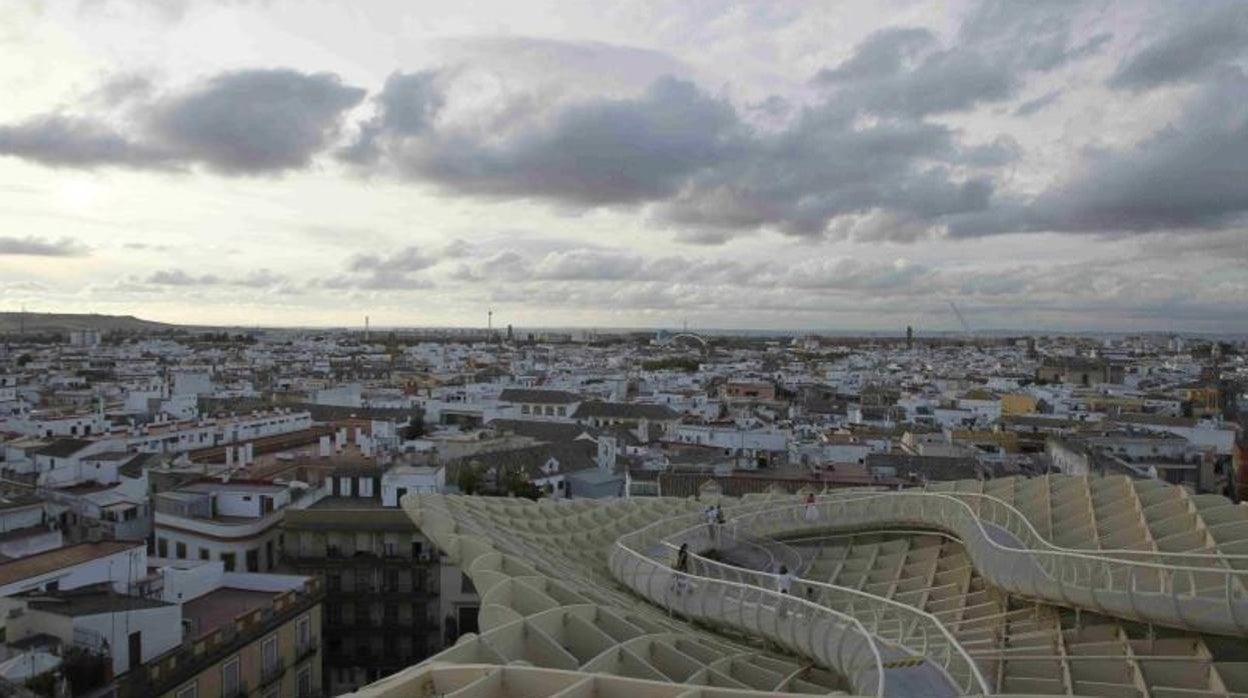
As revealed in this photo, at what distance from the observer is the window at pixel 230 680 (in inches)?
943

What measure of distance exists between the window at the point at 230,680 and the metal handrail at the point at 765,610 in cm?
1012

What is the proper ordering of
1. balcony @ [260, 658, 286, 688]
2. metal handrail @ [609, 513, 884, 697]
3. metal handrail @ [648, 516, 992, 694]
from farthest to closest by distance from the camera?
1. balcony @ [260, 658, 286, 688]
2. metal handrail @ [609, 513, 884, 697]
3. metal handrail @ [648, 516, 992, 694]

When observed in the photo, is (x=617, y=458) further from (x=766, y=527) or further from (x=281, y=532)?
(x=766, y=527)

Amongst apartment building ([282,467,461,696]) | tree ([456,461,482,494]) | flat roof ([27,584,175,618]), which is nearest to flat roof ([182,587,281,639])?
flat roof ([27,584,175,618])

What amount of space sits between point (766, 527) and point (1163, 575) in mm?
11161

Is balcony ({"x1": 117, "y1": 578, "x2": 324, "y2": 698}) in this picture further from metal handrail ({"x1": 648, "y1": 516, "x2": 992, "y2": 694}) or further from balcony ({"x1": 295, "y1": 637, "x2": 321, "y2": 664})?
metal handrail ({"x1": 648, "y1": 516, "x2": 992, "y2": 694})

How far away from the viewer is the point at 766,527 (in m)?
24.4

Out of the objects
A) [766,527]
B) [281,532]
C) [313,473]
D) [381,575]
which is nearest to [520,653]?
[766,527]

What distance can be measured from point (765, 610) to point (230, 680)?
49.8 feet

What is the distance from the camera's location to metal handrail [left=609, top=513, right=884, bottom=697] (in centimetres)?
1263

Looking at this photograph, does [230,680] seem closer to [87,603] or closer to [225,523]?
[87,603]

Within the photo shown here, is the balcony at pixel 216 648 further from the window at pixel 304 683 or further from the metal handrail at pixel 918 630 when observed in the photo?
the metal handrail at pixel 918 630

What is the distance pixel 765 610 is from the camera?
15594 millimetres

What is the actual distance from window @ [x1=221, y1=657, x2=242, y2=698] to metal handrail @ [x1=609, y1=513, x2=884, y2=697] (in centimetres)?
1012
